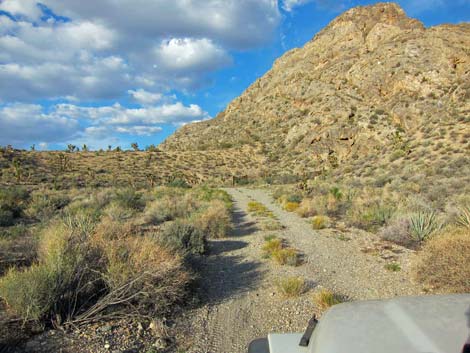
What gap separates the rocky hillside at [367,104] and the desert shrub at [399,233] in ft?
44.5

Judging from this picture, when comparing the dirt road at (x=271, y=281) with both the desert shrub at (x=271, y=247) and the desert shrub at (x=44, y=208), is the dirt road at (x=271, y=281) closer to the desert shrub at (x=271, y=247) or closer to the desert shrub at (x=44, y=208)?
the desert shrub at (x=271, y=247)

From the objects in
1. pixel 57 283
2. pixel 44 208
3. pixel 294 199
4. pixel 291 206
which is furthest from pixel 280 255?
pixel 44 208

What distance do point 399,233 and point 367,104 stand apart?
143 feet

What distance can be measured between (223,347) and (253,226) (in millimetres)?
9183

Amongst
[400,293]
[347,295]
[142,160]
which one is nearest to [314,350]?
[347,295]

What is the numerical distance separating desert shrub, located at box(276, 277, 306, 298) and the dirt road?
0.12m

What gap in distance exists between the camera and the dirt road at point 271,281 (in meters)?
5.07

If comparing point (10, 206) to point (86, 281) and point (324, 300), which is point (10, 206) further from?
point (324, 300)

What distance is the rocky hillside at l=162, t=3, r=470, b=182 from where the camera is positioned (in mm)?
30031

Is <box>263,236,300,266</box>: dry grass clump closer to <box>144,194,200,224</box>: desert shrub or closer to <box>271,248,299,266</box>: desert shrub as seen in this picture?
<box>271,248,299,266</box>: desert shrub

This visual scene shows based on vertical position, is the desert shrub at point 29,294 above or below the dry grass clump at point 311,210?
above

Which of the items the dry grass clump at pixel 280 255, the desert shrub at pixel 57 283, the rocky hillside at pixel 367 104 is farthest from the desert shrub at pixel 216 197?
the rocky hillside at pixel 367 104

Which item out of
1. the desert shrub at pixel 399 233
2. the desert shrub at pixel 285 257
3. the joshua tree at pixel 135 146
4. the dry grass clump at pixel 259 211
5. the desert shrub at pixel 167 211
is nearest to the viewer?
the desert shrub at pixel 285 257

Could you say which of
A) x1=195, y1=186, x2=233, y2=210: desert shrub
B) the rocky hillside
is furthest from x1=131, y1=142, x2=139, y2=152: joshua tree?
x1=195, y1=186, x2=233, y2=210: desert shrub
